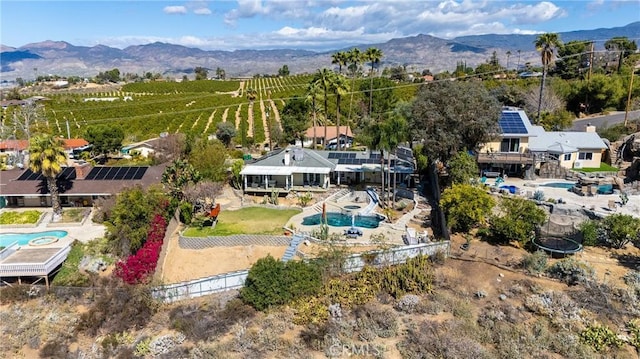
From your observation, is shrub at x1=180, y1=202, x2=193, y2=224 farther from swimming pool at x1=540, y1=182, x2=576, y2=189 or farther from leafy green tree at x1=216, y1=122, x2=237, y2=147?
leafy green tree at x1=216, y1=122, x2=237, y2=147

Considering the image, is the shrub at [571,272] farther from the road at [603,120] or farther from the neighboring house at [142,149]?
the neighboring house at [142,149]

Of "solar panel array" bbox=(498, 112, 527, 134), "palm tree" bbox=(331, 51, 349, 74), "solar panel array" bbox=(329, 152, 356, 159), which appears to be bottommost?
"solar panel array" bbox=(329, 152, 356, 159)

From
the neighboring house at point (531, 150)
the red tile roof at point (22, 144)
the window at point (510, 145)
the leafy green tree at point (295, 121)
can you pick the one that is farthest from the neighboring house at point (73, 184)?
the window at point (510, 145)

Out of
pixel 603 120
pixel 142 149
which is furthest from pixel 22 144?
pixel 603 120

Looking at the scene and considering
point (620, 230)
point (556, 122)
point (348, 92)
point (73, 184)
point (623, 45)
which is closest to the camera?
point (620, 230)

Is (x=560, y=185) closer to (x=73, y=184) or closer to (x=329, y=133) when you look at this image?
(x=329, y=133)

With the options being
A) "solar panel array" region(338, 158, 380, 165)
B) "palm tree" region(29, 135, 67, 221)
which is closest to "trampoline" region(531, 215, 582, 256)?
"solar panel array" region(338, 158, 380, 165)
